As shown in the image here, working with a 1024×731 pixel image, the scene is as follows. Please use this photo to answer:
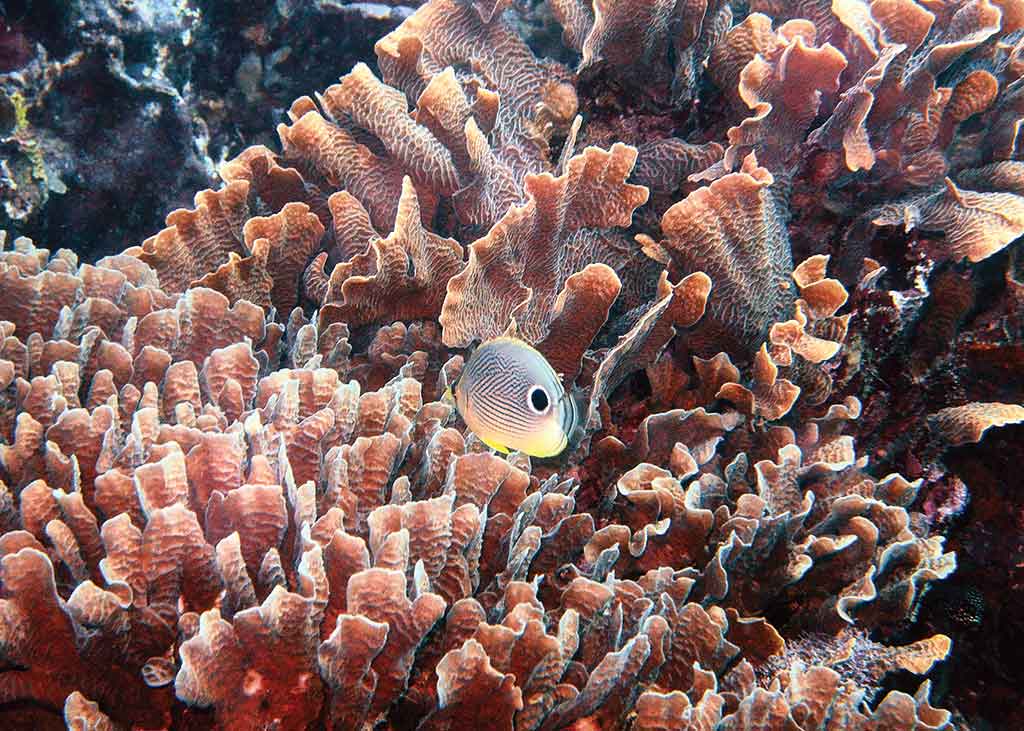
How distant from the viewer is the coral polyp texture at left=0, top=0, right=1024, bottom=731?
1575 millimetres

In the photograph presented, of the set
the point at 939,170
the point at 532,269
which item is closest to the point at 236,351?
the point at 532,269

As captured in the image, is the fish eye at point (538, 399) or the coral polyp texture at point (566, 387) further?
the fish eye at point (538, 399)

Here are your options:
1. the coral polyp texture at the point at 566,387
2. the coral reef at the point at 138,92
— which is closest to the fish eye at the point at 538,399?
the coral polyp texture at the point at 566,387

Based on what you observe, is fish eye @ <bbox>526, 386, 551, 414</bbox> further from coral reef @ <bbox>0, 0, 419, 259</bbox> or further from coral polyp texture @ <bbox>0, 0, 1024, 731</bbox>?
coral reef @ <bbox>0, 0, 419, 259</bbox>

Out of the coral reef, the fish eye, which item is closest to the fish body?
the fish eye

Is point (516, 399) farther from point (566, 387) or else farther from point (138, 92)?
point (138, 92)

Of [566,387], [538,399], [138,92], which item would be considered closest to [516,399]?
[538,399]

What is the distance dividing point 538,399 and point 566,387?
805 mm

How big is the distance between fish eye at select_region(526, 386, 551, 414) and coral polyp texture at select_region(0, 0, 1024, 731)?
360 millimetres

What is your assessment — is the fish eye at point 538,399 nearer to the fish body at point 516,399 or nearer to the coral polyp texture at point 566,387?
the fish body at point 516,399

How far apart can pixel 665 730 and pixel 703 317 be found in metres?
1.57

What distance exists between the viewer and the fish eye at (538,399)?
1781 mm

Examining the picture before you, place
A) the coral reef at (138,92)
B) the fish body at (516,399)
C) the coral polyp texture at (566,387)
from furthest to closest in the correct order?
the coral reef at (138,92) → the fish body at (516,399) → the coral polyp texture at (566,387)

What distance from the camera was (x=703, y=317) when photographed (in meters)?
2.70
